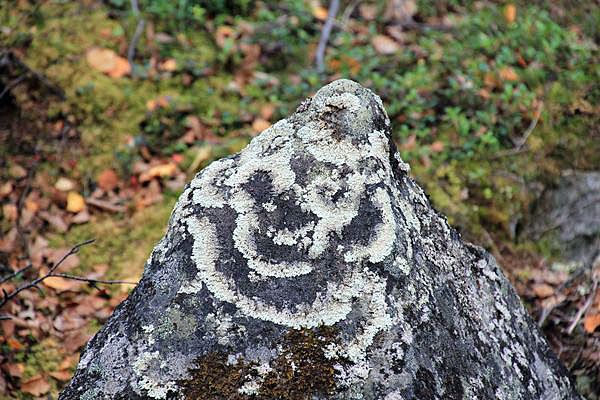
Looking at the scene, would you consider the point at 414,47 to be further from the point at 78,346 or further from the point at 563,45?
the point at 78,346

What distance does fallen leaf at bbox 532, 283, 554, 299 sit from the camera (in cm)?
330

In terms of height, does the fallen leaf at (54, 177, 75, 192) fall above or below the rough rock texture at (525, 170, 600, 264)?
below

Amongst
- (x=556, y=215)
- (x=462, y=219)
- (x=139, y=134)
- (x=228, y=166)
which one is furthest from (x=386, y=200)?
(x=139, y=134)

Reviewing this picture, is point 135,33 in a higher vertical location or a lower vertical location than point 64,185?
higher

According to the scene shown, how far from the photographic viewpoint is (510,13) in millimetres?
4996

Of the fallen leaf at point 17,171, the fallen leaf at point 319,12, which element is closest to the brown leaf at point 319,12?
the fallen leaf at point 319,12

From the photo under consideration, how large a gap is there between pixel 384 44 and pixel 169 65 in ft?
5.11

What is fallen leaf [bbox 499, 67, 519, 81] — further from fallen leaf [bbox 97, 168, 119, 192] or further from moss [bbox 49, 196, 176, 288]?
fallen leaf [bbox 97, 168, 119, 192]

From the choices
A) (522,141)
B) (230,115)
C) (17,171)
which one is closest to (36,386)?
(17,171)

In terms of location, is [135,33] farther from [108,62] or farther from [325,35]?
[325,35]

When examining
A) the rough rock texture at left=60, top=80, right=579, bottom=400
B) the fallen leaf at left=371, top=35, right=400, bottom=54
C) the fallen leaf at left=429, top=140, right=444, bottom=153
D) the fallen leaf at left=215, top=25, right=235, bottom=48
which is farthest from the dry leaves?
the rough rock texture at left=60, top=80, right=579, bottom=400

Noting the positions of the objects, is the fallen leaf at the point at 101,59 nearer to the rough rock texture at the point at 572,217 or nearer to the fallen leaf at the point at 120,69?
the fallen leaf at the point at 120,69

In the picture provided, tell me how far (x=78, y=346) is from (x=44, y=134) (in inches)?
62.0

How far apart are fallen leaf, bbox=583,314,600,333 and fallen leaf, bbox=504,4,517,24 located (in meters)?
2.65
